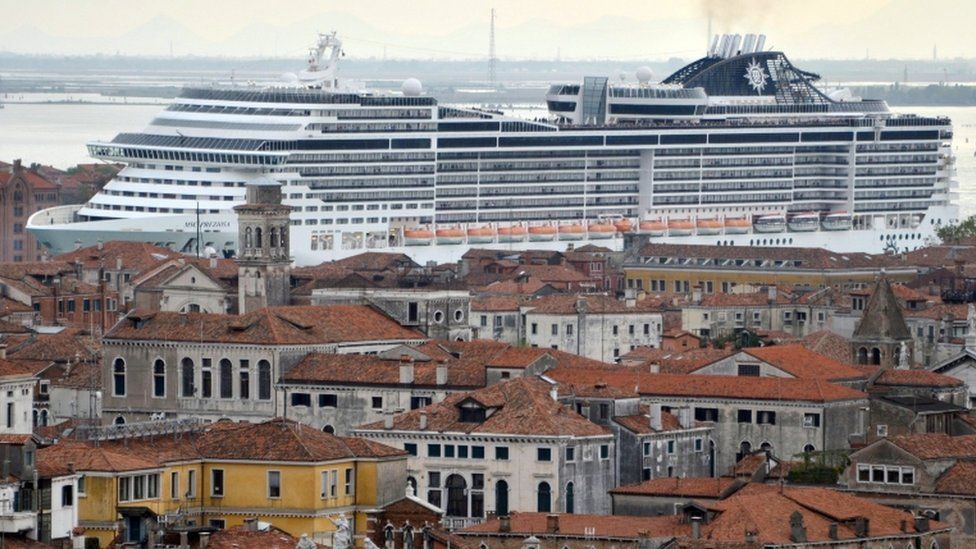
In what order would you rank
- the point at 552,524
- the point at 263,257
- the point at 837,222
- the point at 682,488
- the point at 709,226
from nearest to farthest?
1. the point at 552,524
2. the point at 682,488
3. the point at 263,257
4. the point at 709,226
5. the point at 837,222

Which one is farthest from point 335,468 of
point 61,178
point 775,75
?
point 61,178

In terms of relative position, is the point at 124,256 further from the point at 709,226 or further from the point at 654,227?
the point at 709,226

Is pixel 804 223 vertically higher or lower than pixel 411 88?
lower

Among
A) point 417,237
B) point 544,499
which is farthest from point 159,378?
point 417,237

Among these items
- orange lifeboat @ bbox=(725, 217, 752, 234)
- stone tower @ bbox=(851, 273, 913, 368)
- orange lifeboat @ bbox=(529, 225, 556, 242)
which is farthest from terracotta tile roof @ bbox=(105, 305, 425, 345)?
orange lifeboat @ bbox=(725, 217, 752, 234)

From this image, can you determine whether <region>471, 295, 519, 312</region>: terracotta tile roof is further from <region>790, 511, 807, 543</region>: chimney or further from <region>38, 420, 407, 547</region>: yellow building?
<region>790, 511, 807, 543</region>: chimney

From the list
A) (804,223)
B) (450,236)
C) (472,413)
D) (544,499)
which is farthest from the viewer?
(804,223)

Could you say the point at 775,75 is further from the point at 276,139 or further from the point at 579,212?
the point at 276,139
